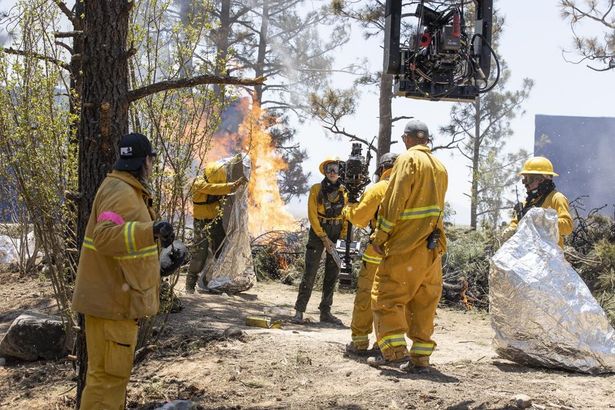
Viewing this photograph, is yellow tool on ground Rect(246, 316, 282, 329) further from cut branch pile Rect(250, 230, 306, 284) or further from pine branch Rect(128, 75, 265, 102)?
cut branch pile Rect(250, 230, 306, 284)

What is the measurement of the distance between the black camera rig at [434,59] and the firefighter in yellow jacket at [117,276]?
345cm

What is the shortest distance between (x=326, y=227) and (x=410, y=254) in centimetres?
277

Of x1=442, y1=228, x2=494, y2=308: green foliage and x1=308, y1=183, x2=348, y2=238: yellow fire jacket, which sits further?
x1=442, y1=228, x2=494, y2=308: green foliage

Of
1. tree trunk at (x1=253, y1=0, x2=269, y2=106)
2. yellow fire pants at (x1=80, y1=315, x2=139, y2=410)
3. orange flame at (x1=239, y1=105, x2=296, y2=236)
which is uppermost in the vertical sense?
tree trunk at (x1=253, y1=0, x2=269, y2=106)

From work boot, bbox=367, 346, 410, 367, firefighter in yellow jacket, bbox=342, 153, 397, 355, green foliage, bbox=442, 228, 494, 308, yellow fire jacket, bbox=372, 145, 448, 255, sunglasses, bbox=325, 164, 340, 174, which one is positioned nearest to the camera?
yellow fire jacket, bbox=372, 145, 448, 255

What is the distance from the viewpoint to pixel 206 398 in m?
5.83

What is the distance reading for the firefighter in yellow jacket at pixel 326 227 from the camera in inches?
341

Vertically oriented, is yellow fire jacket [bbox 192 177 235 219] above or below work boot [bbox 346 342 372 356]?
above

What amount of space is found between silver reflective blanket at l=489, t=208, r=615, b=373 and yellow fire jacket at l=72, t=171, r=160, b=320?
331cm

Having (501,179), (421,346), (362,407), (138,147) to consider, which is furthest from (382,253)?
(501,179)

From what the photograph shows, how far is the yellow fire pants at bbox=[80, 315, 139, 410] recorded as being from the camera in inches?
174

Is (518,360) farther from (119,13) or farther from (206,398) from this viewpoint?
(119,13)

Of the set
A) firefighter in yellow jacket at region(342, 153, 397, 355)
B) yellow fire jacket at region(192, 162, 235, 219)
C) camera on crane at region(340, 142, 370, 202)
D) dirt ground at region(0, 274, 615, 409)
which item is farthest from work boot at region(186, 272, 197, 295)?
firefighter in yellow jacket at region(342, 153, 397, 355)

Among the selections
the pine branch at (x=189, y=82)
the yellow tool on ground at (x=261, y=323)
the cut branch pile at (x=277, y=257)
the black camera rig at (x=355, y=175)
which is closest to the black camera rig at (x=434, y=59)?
the black camera rig at (x=355, y=175)
